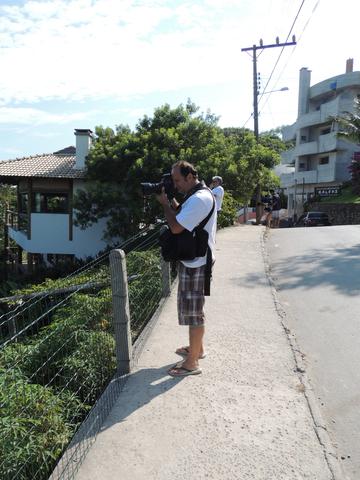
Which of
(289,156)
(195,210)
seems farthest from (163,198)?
(289,156)

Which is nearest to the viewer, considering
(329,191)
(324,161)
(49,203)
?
(49,203)

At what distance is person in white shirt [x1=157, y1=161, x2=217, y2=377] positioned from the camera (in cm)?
347

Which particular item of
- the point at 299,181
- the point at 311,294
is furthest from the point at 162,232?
the point at 299,181

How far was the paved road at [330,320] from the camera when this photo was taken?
341 cm

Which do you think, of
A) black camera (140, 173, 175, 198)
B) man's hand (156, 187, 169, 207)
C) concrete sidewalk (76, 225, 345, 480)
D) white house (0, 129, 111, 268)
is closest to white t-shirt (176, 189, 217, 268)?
man's hand (156, 187, 169, 207)

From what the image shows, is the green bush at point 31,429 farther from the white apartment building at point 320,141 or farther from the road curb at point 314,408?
the white apartment building at point 320,141

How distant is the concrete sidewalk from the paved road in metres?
0.20

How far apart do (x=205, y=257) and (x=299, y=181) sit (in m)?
43.7

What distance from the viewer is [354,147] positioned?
39.4 m

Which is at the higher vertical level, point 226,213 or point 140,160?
point 140,160

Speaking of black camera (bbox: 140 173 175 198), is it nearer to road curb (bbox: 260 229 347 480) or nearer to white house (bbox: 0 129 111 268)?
road curb (bbox: 260 229 347 480)

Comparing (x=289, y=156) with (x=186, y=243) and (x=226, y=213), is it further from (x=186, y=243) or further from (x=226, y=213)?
(x=186, y=243)

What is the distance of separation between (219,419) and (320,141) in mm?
41745

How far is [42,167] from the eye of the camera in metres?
19.7
